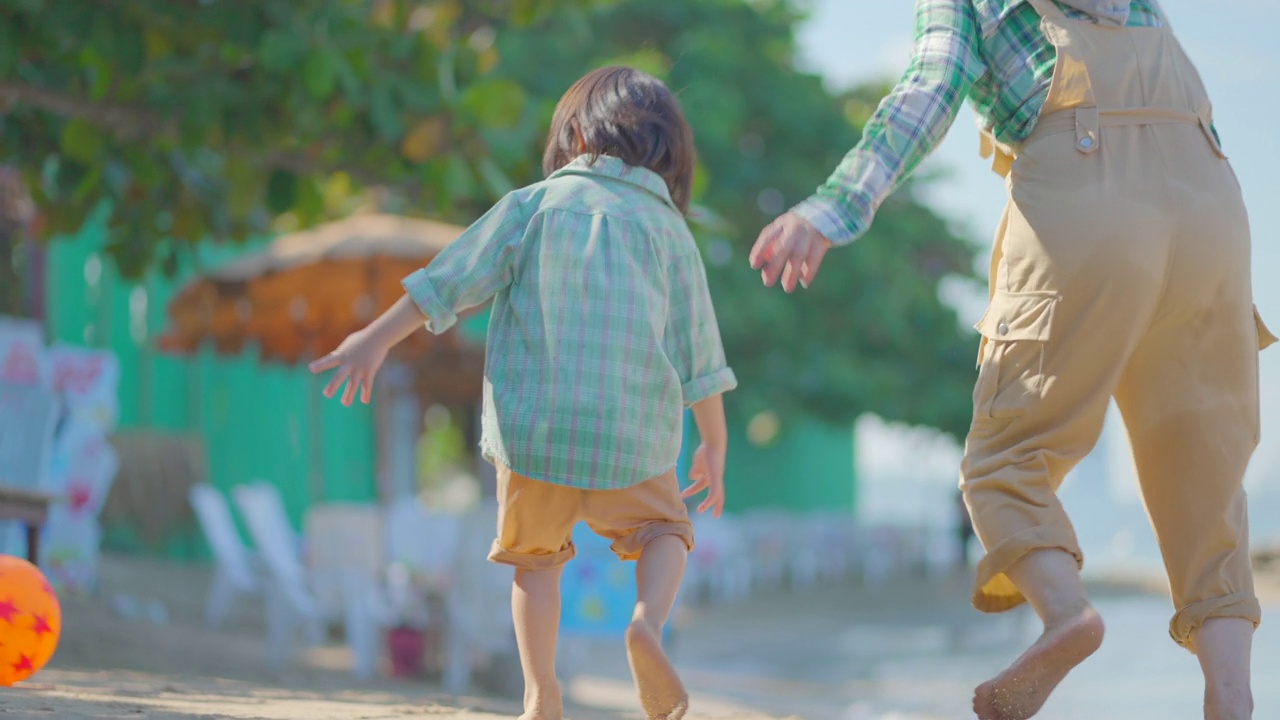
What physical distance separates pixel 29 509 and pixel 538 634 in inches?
121

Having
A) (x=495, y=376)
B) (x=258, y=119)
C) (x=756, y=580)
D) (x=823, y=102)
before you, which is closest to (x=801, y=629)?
(x=756, y=580)

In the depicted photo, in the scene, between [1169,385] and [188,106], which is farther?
[188,106]

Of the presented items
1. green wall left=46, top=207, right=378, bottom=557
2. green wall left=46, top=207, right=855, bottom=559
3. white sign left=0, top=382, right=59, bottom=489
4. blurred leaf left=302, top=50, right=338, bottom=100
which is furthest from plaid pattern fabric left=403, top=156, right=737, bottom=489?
green wall left=46, top=207, right=378, bottom=557

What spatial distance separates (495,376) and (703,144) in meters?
14.7

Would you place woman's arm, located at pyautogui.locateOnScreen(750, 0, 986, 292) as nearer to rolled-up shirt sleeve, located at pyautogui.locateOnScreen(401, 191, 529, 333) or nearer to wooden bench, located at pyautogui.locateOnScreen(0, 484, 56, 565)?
rolled-up shirt sleeve, located at pyautogui.locateOnScreen(401, 191, 529, 333)

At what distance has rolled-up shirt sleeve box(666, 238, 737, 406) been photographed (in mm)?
2967

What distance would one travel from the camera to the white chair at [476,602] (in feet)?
23.7

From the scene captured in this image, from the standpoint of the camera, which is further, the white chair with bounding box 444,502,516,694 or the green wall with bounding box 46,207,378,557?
the green wall with bounding box 46,207,378,557

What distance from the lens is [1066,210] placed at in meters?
2.59

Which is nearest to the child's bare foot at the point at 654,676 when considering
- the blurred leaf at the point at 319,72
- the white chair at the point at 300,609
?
the blurred leaf at the point at 319,72

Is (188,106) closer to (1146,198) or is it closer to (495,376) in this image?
(495,376)

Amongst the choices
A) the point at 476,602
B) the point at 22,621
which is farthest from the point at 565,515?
the point at 476,602

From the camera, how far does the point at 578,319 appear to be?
280cm

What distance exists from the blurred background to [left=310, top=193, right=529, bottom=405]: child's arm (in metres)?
1.75
